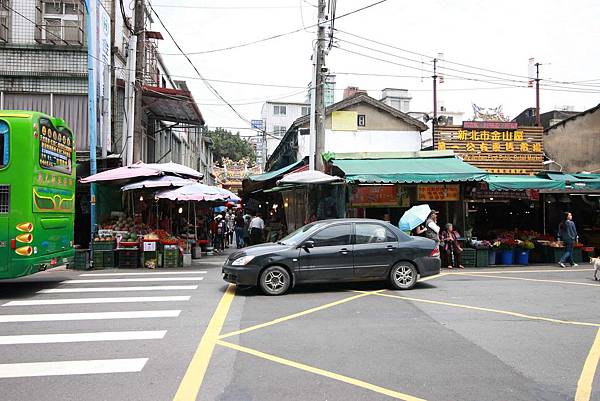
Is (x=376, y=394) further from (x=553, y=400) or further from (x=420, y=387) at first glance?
(x=553, y=400)

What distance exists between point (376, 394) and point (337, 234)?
18.2ft

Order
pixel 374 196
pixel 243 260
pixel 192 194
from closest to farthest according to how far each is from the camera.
A: pixel 243 260 < pixel 192 194 < pixel 374 196

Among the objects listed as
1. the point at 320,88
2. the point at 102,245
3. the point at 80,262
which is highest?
the point at 320,88

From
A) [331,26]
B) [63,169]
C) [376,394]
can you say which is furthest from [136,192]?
[376,394]

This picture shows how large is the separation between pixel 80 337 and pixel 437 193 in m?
12.6

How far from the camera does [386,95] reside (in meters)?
52.3

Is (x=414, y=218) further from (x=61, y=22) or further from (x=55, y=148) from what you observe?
(x=61, y=22)

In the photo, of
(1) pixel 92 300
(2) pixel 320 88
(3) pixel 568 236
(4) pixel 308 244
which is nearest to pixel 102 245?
(1) pixel 92 300

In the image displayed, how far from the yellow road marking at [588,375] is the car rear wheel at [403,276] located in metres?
4.27

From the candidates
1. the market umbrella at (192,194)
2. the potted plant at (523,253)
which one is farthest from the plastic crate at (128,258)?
the potted plant at (523,253)

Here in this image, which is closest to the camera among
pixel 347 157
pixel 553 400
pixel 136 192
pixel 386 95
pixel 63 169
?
pixel 553 400

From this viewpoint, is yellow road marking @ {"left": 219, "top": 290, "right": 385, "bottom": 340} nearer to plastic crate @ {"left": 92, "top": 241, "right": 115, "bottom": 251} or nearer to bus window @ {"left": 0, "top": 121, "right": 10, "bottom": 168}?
bus window @ {"left": 0, "top": 121, "right": 10, "bottom": 168}

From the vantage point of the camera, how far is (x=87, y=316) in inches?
306

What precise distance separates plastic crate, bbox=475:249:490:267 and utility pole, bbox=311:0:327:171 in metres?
5.98
